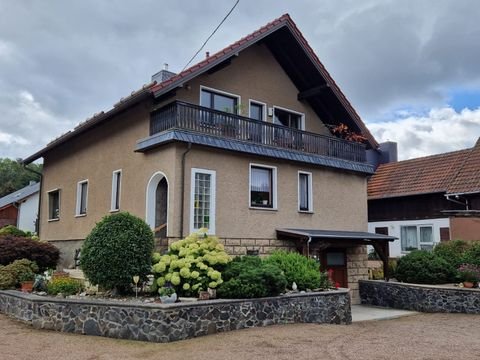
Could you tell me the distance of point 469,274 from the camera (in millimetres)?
16328

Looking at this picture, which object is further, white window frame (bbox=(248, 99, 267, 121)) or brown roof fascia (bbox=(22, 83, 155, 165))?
white window frame (bbox=(248, 99, 267, 121))

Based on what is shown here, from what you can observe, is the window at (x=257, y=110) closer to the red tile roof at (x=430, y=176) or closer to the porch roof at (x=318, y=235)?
the porch roof at (x=318, y=235)

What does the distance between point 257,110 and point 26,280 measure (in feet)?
32.0

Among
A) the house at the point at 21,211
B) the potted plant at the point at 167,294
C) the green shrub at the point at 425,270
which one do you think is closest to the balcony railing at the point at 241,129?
the green shrub at the point at 425,270

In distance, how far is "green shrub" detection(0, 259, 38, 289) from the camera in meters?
13.4

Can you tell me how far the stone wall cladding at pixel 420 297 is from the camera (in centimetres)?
1541

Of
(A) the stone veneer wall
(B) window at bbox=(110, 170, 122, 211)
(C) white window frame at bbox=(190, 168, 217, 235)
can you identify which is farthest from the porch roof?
(B) window at bbox=(110, 170, 122, 211)

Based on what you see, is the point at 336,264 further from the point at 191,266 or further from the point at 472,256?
the point at 191,266

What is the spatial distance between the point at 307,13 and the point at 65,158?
12884 mm

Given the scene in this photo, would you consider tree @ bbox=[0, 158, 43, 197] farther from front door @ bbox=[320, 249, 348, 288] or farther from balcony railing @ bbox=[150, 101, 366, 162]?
front door @ bbox=[320, 249, 348, 288]

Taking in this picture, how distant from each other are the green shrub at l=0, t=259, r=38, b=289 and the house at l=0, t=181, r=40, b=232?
27357 mm

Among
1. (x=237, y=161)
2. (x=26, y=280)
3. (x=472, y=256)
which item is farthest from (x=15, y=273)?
(x=472, y=256)

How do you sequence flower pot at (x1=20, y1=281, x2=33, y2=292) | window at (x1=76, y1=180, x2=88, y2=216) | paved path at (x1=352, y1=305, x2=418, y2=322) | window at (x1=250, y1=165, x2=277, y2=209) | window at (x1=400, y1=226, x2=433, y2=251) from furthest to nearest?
window at (x1=400, y1=226, x2=433, y2=251) → window at (x1=76, y1=180, x2=88, y2=216) → window at (x1=250, y1=165, x2=277, y2=209) → paved path at (x1=352, y1=305, x2=418, y2=322) → flower pot at (x1=20, y1=281, x2=33, y2=292)

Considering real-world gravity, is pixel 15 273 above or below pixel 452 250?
below
